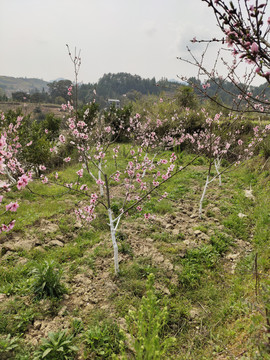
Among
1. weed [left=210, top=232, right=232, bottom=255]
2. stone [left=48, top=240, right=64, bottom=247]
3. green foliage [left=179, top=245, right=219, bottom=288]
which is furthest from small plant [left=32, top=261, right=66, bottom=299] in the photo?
weed [left=210, top=232, right=232, bottom=255]

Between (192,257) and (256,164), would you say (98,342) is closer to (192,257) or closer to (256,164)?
(192,257)

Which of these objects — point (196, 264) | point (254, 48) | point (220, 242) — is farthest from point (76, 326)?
point (254, 48)

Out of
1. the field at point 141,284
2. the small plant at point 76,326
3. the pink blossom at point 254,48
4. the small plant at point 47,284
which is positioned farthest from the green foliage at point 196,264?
the pink blossom at point 254,48

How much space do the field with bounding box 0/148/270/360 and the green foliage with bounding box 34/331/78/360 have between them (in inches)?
0.5

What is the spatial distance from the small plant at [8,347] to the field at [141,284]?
14mm

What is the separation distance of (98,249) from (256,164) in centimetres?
888

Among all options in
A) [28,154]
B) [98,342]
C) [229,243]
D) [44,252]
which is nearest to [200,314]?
[98,342]

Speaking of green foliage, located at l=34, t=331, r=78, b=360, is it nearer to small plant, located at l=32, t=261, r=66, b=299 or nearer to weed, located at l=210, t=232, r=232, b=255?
small plant, located at l=32, t=261, r=66, b=299

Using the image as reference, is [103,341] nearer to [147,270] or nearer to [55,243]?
[147,270]

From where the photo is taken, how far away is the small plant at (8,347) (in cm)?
253

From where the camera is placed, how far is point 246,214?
6137 mm

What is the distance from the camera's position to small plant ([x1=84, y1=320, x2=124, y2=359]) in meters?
2.63

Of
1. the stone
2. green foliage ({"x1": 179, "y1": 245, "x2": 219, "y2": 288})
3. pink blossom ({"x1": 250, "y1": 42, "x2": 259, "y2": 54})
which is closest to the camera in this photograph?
pink blossom ({"x1": 250, "y1": 42, "x2": 259, "y2": 54})

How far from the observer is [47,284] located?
3.44m
